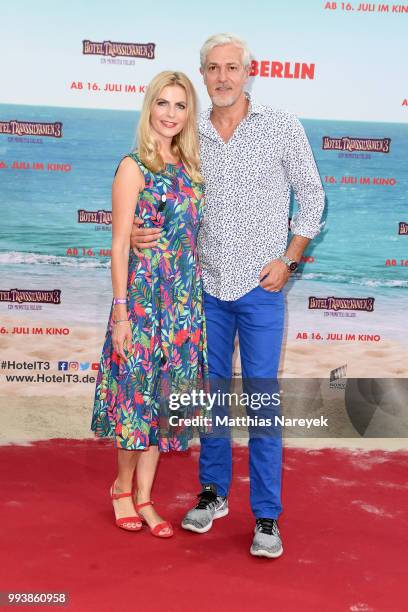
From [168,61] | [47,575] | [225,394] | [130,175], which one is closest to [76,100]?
[168,61]

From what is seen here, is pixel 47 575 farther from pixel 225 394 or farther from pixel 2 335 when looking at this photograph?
pixel 2 335

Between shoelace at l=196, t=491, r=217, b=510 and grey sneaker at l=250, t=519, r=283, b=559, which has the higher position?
shoelace at l=196, t=491, r=217, b=510

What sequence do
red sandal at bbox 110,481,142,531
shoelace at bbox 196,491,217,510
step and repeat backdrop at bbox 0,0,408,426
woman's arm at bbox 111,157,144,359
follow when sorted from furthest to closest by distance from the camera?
step and repeat backdrop at bbox 0,0,408,426 → shoelace at bbox 196,491,217,510 → red sandal at bbox 110,481,142,531 → woman's arm at bbox 111,157,144,359

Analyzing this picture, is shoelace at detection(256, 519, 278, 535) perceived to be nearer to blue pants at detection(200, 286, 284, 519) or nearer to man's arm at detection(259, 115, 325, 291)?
blue pants at detection(200, 286, 284, 519)

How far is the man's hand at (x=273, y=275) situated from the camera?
2600 mm

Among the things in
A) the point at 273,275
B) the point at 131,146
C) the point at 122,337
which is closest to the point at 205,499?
the point at 122,337

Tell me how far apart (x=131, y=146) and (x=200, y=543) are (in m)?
1.97

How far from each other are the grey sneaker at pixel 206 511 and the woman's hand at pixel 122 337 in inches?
25.7

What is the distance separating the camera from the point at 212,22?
149 inches

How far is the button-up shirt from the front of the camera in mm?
2574

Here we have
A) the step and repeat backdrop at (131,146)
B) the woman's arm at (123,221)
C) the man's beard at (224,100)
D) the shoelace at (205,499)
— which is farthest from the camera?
the step and repeat backdrop at (131,146)

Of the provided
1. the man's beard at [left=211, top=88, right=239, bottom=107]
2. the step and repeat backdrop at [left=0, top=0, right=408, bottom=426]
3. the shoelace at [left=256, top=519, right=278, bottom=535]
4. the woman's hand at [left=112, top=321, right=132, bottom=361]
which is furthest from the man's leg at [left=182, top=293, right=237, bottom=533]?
the step and repeat backdrop at [left=0, top=0, right=408, bottom=426]

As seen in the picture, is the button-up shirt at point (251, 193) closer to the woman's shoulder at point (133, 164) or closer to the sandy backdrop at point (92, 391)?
the woman's shoulder at point (133, 164)

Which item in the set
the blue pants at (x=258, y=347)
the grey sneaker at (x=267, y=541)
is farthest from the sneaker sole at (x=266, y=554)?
the blue pants at (x=258, y=347)
